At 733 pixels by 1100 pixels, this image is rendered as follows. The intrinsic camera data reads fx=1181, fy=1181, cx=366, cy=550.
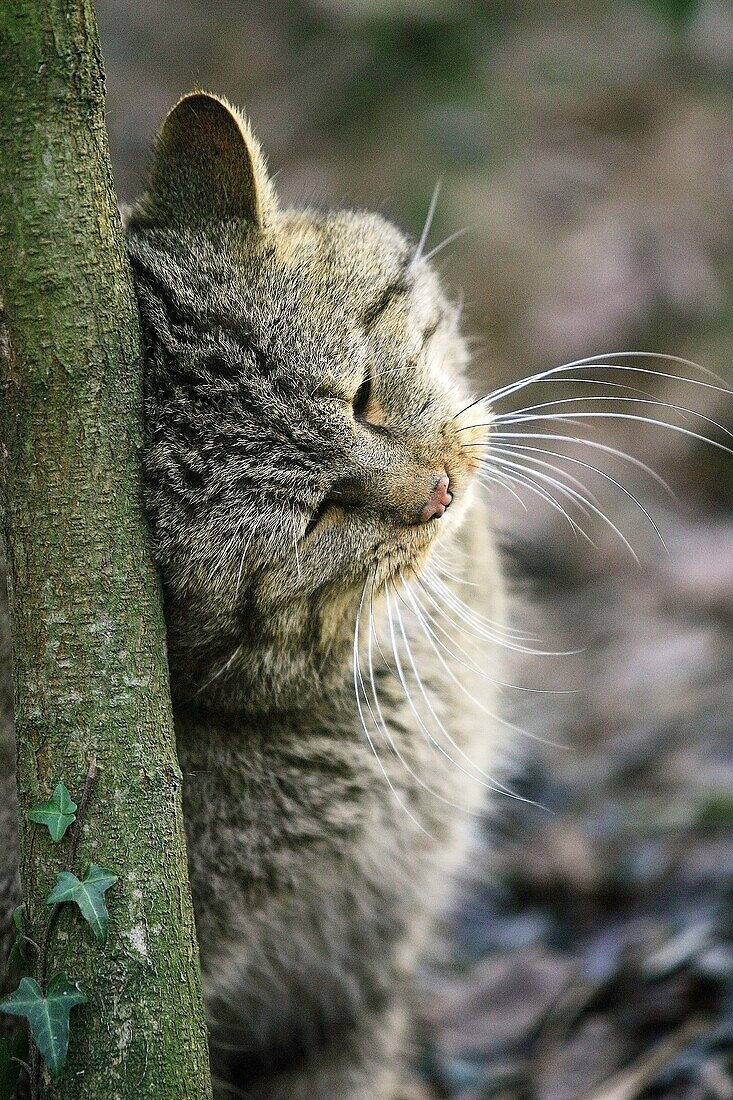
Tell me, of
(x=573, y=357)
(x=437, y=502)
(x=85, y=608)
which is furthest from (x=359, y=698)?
(x=573, y=357)

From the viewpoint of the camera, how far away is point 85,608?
165 cm

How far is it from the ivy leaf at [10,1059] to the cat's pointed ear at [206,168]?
4.29 feet

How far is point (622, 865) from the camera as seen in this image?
3430 mm

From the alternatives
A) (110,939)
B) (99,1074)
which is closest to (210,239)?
(110,939)

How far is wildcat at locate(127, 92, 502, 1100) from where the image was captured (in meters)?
1.85

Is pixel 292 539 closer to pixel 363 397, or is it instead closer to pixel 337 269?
pixel 363 397

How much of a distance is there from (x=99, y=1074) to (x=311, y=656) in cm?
74

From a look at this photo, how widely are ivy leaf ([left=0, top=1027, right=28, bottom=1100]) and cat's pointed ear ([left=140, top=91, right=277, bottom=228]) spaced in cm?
131

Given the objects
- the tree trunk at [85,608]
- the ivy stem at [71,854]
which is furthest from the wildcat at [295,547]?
the ivy stem at [71,854]

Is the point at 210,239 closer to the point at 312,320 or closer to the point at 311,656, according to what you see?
the point at 312,320

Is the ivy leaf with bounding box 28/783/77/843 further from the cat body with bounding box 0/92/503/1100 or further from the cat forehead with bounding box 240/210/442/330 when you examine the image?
the cat forehead with bounding box 240/210/442/330

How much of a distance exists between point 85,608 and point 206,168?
79 centimetres

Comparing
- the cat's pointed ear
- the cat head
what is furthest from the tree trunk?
the cat's pointed ear

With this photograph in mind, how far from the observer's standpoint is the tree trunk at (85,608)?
5.26 ft
